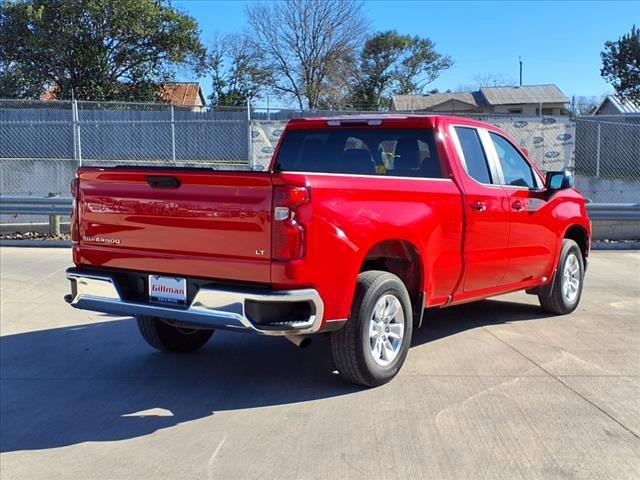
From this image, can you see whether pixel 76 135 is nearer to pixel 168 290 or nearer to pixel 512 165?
pixel 512 165

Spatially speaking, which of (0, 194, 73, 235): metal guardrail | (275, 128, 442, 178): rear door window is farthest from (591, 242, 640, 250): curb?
(0, 194, 73, 235): metal guardrail

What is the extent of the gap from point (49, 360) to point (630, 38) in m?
39.6

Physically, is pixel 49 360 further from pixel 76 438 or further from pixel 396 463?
pixel 396 463

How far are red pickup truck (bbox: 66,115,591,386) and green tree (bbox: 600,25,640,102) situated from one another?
36.6 metres

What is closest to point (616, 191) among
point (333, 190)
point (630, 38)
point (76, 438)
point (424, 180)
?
point (424, 180)

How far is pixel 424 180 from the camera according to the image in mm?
5102

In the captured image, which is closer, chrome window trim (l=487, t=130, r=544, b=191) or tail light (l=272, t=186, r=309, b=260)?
tail light (l=272, t=186, r=309, b=260)

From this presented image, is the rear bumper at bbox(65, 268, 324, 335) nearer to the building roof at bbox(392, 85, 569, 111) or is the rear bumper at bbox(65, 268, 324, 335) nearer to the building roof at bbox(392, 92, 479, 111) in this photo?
the building roof at bbox(392, 92, 479, 111)

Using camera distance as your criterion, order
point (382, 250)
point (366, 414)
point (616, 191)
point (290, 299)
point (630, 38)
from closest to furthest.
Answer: point (290, 299)
point (366, 414)
point (382, 250)
point (616, 191)
point (630, 38)

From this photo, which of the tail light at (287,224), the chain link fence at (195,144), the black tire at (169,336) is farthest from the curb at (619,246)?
the tail light at (287,224)

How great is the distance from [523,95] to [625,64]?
39.9ft

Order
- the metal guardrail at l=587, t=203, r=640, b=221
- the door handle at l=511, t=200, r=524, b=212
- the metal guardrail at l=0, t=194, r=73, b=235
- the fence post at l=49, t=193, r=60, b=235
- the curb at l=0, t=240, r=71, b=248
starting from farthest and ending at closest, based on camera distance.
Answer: the fence post at l=49, t=193, r=60, b=235, the metal guardrail at l=0, t=194, r=73, b=235, the curb at l=0, t=240, r=71, b=248, the metal guardrail at l=587, t=203, r=640, b=221, the door handle at l=511, t=200, r=524, b=212

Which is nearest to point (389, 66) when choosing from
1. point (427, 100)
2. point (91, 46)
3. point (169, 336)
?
point (427, 100)

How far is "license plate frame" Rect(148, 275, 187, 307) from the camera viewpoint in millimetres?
4434
